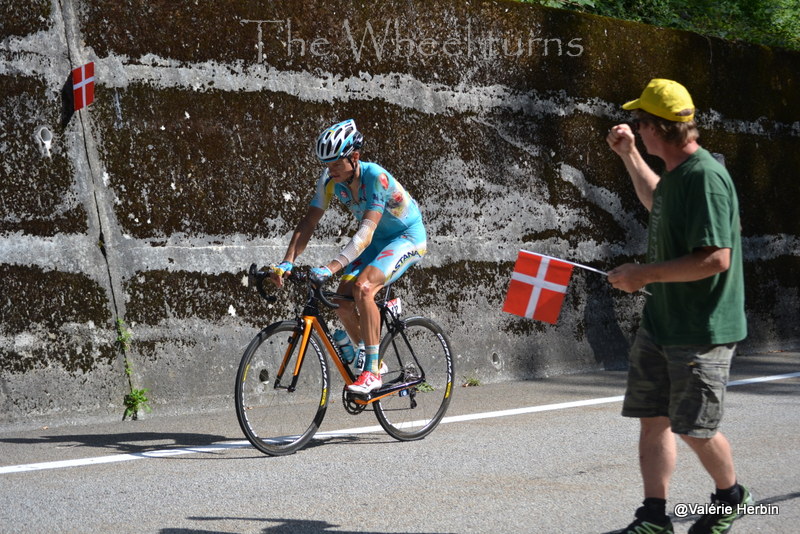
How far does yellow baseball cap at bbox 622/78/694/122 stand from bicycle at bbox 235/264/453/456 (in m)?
2.89

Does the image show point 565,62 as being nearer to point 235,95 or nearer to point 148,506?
point 235,95

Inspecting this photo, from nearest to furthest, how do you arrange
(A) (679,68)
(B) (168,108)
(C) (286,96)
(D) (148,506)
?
(D) (148,506), (B) (168,108), (C) (286,96), (A) (679,68)

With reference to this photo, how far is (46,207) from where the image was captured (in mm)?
7137

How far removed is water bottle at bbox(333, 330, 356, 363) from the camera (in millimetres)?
6645

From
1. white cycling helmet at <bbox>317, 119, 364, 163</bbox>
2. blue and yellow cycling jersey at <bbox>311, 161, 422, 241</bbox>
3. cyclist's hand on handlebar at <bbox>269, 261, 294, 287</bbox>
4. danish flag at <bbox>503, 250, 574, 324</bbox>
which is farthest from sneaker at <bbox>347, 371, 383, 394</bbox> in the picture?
danish flag at <bbox>503, 250, 574, 324</bbox>

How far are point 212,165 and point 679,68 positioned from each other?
5.53 meters

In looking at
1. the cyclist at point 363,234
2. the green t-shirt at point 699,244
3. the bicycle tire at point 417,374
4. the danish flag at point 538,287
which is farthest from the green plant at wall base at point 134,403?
the green t-shirt at point 699,244

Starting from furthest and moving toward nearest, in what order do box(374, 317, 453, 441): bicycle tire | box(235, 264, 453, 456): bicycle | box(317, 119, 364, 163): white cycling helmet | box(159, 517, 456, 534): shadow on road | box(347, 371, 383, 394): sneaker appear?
1. box(374, 317, 453, 441): bicycle tire
2. box(347, 371, 383, 394): sneaker
3. box(317, 119, 364, 163): white cycling helmet
4. box(235, 264, 453, 456): bicycle
5. box(159, 517, 456, 534): shadow on road

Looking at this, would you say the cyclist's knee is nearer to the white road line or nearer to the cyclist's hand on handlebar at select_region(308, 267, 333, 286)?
the cyclist's hand on handlebar at select_region(308, 267, 333, 286)

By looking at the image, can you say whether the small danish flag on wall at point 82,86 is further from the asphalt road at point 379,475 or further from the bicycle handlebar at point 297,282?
the asphalt road at point 379,475

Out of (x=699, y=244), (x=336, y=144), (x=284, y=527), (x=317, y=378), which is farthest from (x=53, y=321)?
(x=699, y=244)

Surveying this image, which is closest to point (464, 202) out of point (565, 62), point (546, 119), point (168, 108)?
point (546, 119)

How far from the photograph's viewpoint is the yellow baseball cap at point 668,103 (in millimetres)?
3863

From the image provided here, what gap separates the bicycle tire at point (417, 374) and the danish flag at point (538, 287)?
2296mm
